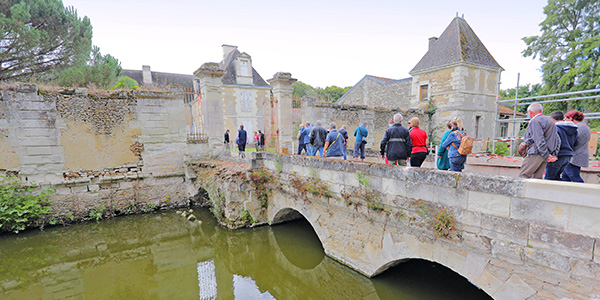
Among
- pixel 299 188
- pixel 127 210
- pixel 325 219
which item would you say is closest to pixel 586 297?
pixel 325 219

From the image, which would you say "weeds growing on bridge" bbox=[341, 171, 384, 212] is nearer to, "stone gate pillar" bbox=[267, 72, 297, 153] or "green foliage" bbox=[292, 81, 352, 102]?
"stone gate pillar" bbox=[267, 72, 297, 153]

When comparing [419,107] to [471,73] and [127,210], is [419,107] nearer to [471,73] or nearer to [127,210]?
[471,73]

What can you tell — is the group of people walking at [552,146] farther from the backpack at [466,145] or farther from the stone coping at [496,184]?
the backpack at [466,145]

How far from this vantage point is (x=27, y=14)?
27.6 feet

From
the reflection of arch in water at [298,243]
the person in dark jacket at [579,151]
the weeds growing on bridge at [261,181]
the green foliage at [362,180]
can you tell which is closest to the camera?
the person in dark jacket at [579,151]

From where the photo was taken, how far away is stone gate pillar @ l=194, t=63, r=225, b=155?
8266mm

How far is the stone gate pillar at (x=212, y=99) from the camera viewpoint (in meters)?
8.27

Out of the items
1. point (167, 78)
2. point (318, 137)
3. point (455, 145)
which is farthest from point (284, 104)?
point (167, 78)

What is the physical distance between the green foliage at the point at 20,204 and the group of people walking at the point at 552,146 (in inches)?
430

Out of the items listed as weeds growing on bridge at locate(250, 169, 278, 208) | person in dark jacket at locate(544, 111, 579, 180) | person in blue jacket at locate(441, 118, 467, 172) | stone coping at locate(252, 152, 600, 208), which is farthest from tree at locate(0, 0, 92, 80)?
person in dark jacket at locate(544, 111, 579, 180)

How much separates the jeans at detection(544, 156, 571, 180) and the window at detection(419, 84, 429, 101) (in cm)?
1391

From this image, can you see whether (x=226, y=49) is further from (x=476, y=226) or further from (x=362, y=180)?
(x=476, y=226)

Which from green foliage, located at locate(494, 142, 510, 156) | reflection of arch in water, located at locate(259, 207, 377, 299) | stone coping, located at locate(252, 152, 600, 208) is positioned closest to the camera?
stone coping, located at locate(252, 152, 600, 208)

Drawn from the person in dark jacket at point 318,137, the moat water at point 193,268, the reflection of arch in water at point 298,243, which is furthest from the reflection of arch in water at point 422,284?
the person in dark jacket at point 318,137
